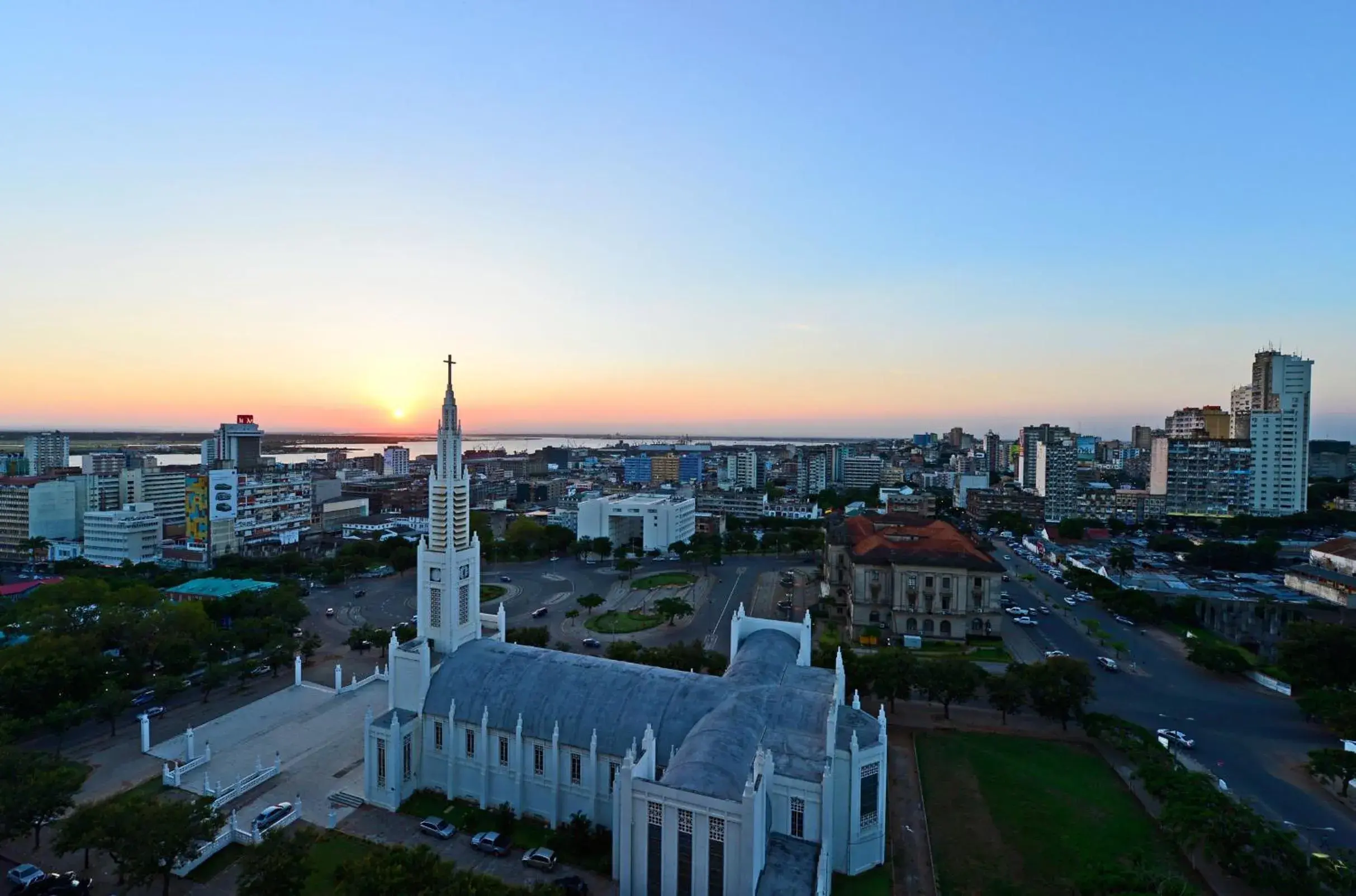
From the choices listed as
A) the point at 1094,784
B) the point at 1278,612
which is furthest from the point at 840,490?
the point at 1094,784

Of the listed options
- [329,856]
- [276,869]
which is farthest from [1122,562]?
[276,869]

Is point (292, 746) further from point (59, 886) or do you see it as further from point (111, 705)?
point (59, 886)

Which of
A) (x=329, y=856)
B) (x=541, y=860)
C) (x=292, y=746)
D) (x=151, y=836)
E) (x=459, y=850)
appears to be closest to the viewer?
(x=151, y=836)

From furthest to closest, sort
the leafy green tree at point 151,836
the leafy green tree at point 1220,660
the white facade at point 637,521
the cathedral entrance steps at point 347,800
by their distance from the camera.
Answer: the white facade at point 637,521
the leafy green tree at point 1220,660
the cathedral entrance steps at point 347,800
the leafy green tree at point 151,836

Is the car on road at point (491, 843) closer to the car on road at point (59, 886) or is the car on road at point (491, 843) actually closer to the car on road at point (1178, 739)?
the car on road at point (59, 886)

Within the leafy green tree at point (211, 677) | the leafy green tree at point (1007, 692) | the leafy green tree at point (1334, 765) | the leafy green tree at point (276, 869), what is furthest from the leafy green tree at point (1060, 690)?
the leafy green tree at point (211, 677)
